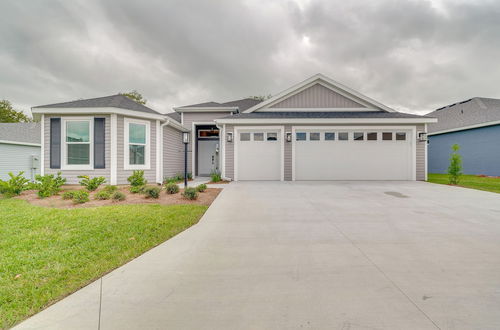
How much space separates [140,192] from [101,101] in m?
5.01

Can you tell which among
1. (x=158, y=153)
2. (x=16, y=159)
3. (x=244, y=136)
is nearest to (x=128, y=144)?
(x=158, y=153)

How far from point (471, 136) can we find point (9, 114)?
42.5 m

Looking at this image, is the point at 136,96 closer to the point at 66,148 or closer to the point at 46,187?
the point at 66,148

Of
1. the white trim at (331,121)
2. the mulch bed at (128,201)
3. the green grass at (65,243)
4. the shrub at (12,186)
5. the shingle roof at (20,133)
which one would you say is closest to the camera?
the green grass at (65,243)

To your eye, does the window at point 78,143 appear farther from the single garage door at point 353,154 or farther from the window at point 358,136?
A: the window at point 358,136

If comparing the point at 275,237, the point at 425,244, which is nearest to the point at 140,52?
the point at 275,237

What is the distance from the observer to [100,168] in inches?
305

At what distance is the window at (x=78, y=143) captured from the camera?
25.5 feet

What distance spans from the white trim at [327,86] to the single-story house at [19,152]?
12.6m

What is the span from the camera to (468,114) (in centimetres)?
1445

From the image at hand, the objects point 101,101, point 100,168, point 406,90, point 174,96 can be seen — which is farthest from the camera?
point 174,96

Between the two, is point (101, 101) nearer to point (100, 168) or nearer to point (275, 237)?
point (100, 168)

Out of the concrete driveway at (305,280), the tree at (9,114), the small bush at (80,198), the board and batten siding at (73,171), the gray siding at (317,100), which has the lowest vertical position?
the concrete driveway at (305,280)

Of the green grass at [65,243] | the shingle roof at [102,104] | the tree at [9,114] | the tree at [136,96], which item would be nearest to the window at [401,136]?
the green grass at [65,243]
